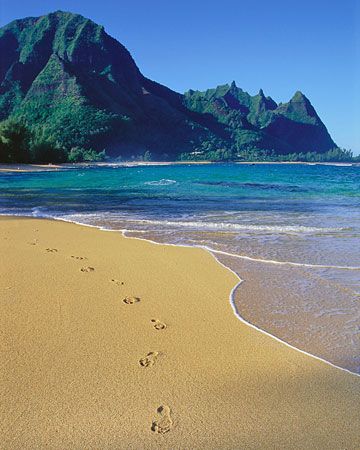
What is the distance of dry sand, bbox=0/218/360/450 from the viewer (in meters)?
2.67

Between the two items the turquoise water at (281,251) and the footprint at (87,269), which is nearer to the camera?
the turquoise water at (281,251)

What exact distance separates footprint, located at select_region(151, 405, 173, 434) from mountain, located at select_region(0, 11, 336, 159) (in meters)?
77.1

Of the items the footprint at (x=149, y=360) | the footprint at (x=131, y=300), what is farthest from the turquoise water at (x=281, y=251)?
the footprint at (x=149, y=360)

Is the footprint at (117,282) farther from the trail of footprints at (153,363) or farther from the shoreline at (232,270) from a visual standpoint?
the shoreline at (232,270)

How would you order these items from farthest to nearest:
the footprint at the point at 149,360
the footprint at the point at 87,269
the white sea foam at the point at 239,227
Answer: the white sea foam at the point at 239,227 → the footprint at the point at 87,269 → the footprint at the point at 149,360

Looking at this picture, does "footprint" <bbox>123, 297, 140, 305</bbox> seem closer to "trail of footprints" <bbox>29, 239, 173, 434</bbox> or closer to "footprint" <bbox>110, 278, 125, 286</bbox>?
"trail of footprints" <bbox>29, 239, 173, 434</bbox>

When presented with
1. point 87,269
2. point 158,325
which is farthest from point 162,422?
point 87,269

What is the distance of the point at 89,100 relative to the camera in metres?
129

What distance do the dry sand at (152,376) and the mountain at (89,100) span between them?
2949 inches

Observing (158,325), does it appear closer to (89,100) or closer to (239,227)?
(239,227)

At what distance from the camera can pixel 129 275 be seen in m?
6.17

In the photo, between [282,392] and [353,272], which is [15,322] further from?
[353,272]

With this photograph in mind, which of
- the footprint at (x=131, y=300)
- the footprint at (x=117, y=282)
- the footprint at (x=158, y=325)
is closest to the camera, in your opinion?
the footprint at (x=158, y=325)

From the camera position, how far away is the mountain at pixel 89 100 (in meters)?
120
